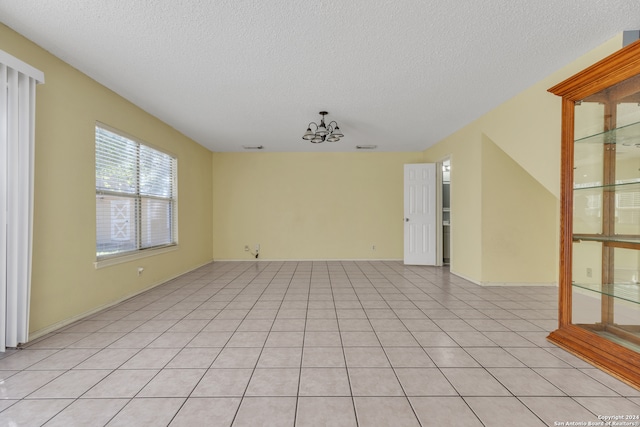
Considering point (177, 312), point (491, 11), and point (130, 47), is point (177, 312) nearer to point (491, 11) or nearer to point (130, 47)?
point (130, 47)

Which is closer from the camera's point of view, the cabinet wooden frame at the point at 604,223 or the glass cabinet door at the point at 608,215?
the cabinet wooden frame at the point at 604,223

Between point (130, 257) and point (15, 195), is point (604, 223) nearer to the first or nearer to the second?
point (15, 195)

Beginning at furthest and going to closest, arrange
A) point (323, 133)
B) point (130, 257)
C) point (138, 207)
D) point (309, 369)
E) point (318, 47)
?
point (323, 133) → point (138, 207) → point (130, 257) → point (318, 47) → point (309, 369)

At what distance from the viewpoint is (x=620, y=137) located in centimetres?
218

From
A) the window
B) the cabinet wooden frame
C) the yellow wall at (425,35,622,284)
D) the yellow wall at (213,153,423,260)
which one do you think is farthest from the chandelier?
the cabinet wooden frame

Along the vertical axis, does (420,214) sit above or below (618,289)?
above

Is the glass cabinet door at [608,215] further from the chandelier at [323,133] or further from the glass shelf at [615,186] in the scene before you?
the chandelier at [323,133]

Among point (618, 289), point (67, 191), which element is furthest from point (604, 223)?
point (67, 191)

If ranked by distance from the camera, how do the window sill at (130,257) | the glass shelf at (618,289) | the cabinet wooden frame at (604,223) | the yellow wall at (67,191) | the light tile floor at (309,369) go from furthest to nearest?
the window sill at (130,257)
the yellow wall at (67,191)
the glass shelf at (618,289)
the cabinet wooden frame at (604,223)
the light tile floor at (309,369)

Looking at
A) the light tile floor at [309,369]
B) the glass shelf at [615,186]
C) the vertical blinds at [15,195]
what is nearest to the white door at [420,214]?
the light tile floor at [309,369]

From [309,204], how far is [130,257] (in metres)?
3.83

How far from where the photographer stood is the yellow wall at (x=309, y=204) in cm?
670

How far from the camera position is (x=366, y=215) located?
670cm

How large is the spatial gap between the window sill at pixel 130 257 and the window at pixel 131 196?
6 centimetres
